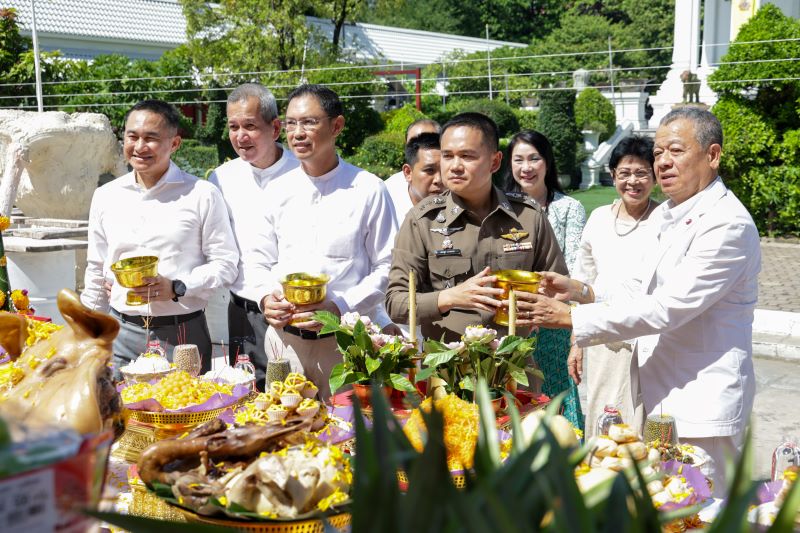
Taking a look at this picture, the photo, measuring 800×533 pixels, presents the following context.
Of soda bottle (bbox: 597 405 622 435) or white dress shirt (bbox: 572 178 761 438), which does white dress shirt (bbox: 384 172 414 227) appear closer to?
white dress shirt (bbox: 572 178 761 438)

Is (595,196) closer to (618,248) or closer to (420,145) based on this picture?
(420,145)

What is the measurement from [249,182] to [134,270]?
1.45 m

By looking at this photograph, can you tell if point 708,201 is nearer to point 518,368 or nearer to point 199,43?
point 518,368

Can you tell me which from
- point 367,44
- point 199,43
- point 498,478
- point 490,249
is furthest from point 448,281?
point 367,44

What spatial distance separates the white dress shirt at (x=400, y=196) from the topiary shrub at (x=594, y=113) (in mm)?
18296

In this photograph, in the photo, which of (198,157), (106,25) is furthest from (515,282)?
(106,25)

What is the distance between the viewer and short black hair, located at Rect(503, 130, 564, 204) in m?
5.14

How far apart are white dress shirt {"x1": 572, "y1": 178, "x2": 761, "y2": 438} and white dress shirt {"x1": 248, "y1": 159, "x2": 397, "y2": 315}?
122 centimetres

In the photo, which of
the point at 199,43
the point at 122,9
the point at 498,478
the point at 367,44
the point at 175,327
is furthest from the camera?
the point at 367,44

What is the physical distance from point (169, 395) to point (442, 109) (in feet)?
93.7

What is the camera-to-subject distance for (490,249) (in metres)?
3.62

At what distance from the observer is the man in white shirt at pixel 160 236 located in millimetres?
4090

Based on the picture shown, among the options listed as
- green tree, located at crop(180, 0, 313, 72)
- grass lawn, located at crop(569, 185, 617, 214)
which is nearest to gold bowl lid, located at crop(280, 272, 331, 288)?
grass lawn, located at crop(569, 185, 617, 214)

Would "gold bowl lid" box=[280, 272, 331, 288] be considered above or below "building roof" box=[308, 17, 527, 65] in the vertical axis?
below
